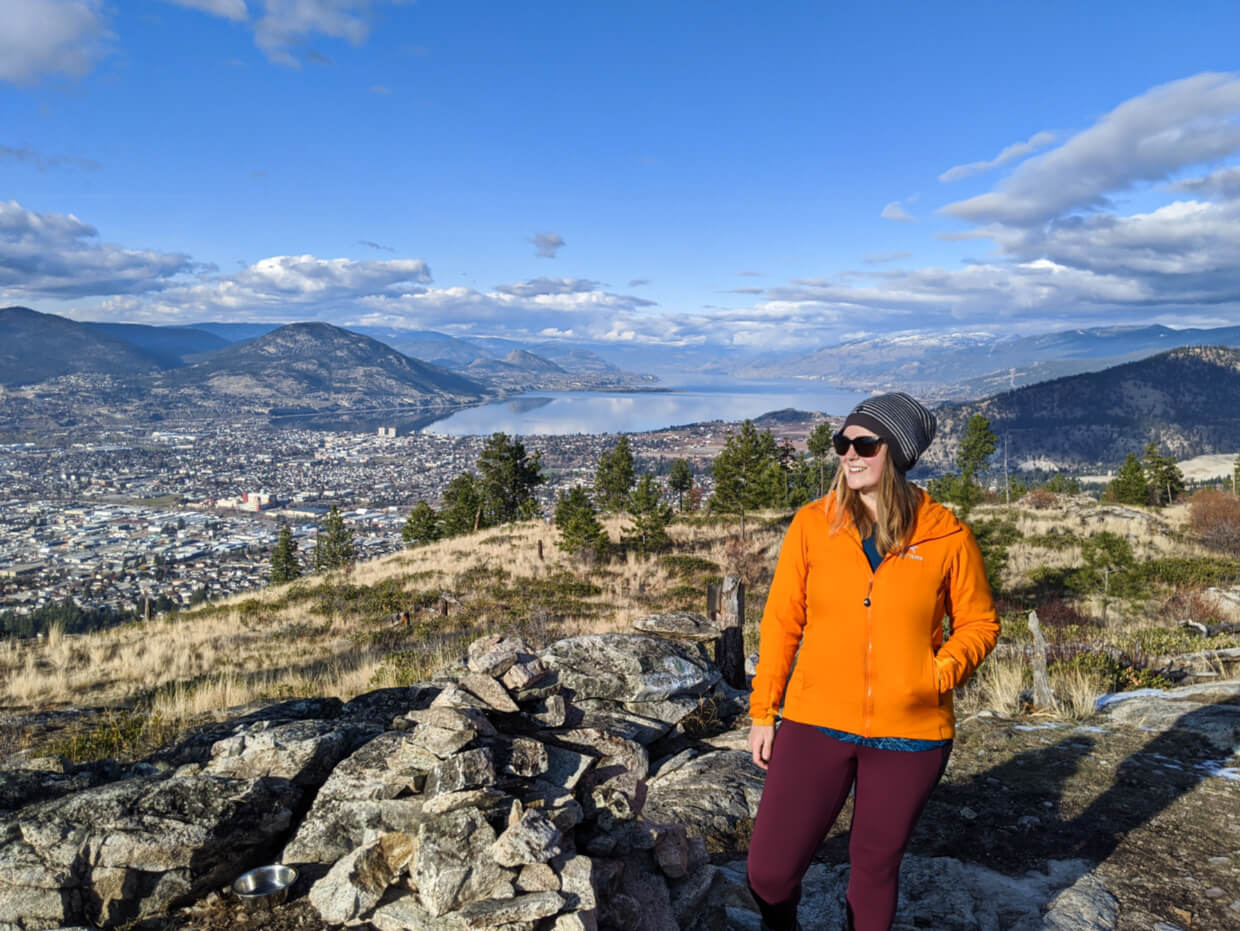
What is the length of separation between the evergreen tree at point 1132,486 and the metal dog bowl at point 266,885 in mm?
38136

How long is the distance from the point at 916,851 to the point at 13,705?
11.0m

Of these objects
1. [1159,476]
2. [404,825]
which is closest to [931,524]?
[404,825]

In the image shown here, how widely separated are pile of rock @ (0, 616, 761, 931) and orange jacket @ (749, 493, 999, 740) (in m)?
1.40

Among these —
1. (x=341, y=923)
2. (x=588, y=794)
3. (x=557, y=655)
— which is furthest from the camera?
(x=557, y=655)

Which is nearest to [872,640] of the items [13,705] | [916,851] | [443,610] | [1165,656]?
[916,851]

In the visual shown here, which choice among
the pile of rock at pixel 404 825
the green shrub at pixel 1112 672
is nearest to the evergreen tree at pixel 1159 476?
the green shrub at pixel 1112 672

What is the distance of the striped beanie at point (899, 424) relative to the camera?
2773 mm

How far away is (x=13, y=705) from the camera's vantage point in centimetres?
922

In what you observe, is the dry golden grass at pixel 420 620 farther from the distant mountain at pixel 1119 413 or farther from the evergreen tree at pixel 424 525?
the distant mountain at pixel 1119 413

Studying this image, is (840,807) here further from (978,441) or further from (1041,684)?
(978,441)

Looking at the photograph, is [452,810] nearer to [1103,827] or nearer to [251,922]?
[251,922]

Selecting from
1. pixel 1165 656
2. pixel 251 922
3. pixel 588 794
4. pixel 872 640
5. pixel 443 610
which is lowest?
pixel 443 610

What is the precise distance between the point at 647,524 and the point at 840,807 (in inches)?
816

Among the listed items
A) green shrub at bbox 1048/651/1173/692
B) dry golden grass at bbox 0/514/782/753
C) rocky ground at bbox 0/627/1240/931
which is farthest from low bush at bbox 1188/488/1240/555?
rocky ground at bbox 0/627/1240/931
